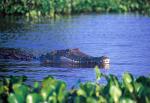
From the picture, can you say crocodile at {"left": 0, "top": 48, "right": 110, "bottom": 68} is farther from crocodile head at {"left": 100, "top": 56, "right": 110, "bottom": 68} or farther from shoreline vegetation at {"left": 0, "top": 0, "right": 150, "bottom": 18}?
shoreline vegetation at {"left": 0, "top": 0, "right": 150, "bottom": 18}

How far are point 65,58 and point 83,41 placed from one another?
582 cm

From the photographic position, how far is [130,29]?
2895cm

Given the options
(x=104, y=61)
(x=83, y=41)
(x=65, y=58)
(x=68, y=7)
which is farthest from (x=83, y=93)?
(x=68, y=7)

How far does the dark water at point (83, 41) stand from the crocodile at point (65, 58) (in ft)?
1.35

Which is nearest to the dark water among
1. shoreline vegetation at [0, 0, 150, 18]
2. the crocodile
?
the crocodile

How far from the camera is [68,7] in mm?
40656

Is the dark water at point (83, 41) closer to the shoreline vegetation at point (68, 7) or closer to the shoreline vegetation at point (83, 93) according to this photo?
the shoreline vegetation at point (68, 7)

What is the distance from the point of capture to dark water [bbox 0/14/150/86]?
1636cm

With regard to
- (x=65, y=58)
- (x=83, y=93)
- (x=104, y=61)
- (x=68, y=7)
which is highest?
(x=83, y=93)

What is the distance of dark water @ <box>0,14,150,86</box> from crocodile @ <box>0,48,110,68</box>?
41 cm

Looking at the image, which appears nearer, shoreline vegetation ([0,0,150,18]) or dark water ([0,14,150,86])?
dark water ([0,14,150,86])

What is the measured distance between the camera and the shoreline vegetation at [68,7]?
123 ft

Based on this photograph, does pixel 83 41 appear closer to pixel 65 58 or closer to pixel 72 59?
pixel 65 58

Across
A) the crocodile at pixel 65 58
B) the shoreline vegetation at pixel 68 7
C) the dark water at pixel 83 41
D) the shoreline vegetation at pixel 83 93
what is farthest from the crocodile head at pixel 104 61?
the shoreline vegetation at pixel 68 7
